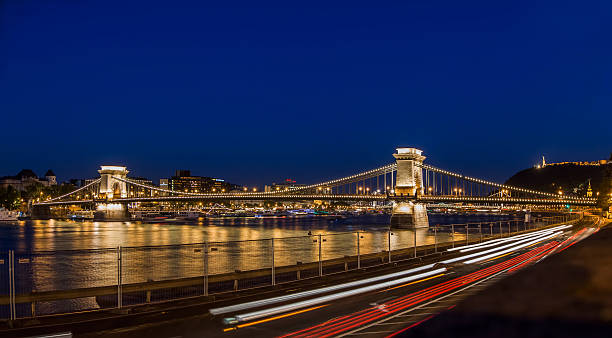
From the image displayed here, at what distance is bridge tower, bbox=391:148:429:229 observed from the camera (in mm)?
80375

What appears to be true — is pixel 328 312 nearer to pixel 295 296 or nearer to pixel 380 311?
pixel 380 311

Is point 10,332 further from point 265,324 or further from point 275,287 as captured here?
point 275,287

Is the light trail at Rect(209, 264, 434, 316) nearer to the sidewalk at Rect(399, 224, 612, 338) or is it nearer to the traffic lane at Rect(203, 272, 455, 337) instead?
the traffic lane at Rect(203, 272, 455, 337)

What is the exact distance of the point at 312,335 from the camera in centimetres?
849

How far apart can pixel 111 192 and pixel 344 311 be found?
133093 millimetres

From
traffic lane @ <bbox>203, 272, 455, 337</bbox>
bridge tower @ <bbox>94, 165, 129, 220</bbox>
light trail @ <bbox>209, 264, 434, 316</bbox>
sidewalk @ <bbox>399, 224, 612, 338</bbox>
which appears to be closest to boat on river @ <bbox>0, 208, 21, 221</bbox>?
bridge tower @ <bbox>94, 165, 129, 220</bbox>

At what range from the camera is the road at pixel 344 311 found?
899 cm

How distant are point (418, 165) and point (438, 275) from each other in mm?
76141

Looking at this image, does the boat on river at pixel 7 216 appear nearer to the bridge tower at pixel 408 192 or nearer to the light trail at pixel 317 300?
the bridge tower at pixel 408 192

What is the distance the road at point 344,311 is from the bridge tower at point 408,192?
62522 millimetres

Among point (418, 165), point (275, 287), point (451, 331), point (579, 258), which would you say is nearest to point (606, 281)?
point (579, 258)

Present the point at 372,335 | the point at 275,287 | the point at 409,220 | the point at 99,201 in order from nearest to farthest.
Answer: the point at 372,335
the point at 275,287
the point at 409,220
the point at 99,201

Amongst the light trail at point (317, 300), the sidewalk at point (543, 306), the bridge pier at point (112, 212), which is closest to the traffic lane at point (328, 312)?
the light trail at point (317, 300)

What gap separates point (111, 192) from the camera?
437 ft
